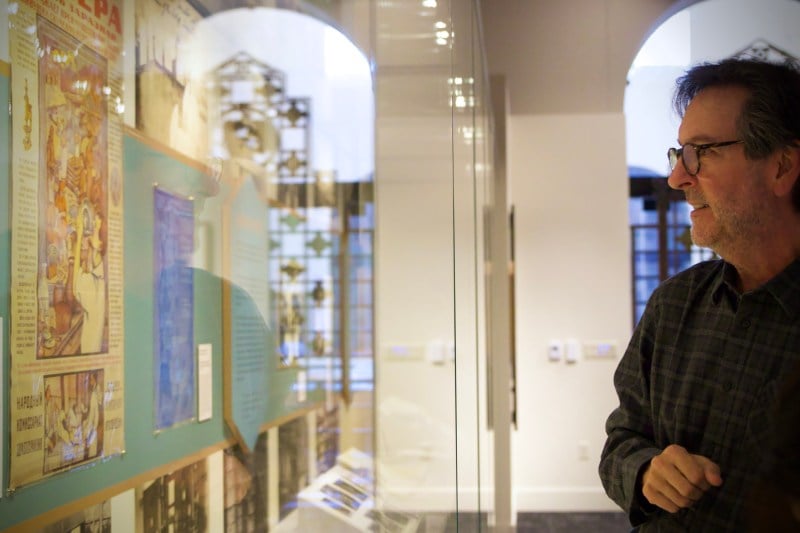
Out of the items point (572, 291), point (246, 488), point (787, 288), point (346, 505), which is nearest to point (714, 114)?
point (787, 288)

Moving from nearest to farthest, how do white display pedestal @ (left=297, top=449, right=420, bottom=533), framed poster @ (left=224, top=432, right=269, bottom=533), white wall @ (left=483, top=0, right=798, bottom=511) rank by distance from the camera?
white wall @ (left=483, top=0, right=798, bottom=511) < framed poster @ (left=224, top=432, right=269, bottom=533) < white display pedestal @ (left=297, top=449, right=420, bottom=533)

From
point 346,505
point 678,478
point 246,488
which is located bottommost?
point 346,505

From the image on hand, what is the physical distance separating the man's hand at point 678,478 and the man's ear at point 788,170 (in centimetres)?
42

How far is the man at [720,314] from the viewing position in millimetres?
1280

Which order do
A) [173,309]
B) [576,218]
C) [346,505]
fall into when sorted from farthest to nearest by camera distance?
[346,505] → [576,218] → [173,309]

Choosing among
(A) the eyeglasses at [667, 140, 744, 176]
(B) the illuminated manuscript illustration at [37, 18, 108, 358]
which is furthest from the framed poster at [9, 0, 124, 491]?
(A) the eyeglasses at [667, 140, 744, 176]

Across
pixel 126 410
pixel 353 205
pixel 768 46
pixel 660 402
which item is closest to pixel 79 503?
pixel 126 410

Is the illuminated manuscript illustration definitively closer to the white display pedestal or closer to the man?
the man

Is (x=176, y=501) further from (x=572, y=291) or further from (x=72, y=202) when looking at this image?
(x=572, y=291)

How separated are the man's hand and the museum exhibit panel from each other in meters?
0.78

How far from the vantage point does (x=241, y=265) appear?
92.5 inches

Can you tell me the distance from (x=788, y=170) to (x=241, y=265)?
4.69 ft

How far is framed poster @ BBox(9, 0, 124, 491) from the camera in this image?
1.36 m

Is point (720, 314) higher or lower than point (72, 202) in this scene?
lower
